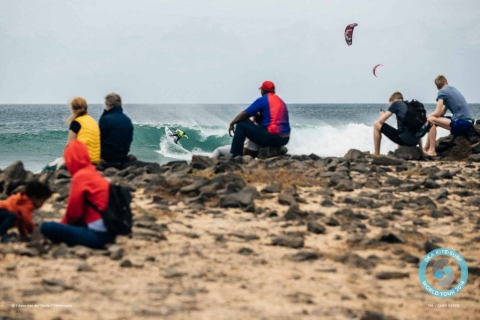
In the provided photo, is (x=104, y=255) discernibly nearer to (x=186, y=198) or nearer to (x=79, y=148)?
(x=79, y=148)

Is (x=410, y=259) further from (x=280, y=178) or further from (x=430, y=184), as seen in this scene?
(x=430, y=184)

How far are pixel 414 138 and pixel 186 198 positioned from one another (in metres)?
5.92

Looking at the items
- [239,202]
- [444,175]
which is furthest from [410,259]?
[444,175]

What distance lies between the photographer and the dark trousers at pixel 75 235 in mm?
6250

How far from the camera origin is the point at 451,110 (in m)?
13.4

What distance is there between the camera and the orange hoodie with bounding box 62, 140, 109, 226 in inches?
243

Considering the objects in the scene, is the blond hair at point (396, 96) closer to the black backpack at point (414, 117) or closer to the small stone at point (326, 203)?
the black backpack at point (414, 117)

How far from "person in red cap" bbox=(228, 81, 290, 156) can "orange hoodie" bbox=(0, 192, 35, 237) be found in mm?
5125

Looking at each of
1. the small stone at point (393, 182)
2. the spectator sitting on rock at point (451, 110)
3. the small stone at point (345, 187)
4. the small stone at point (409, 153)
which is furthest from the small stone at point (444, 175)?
the spectator sitting on rock at point (451, 110)

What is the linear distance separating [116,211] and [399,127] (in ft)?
25.0

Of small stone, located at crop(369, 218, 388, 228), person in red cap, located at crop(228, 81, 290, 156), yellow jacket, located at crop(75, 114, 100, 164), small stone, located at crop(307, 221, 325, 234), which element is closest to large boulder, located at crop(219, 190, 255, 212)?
small stone, located at crop(307, 221, 325, 234)

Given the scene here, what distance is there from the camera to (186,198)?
322 inches

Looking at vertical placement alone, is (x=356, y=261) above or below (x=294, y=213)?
below

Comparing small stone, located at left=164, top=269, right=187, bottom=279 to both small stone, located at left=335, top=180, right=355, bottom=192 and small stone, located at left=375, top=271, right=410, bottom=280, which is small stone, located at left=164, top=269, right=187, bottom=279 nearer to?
small stone, located at left=375, top=271, right=410, bottom=280
